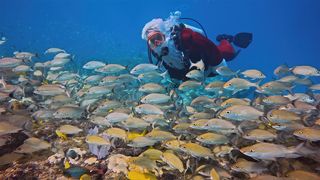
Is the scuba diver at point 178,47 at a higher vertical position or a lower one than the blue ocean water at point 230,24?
lower

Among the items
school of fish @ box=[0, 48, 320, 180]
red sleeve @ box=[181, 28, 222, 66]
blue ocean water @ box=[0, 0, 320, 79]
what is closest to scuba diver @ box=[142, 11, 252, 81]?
red sleeve @ box=[181, 28, 222, 66]

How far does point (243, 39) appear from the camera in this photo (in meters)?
9.83

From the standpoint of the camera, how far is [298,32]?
75.6m

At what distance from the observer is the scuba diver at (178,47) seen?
8.08 m

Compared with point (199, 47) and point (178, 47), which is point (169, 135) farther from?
point (199, 47)

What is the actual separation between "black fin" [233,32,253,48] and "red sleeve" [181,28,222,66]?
4.64ft

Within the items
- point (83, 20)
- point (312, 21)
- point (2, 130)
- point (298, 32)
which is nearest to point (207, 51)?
point (2, 130)

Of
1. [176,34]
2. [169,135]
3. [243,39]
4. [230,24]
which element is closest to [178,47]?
[176,34]

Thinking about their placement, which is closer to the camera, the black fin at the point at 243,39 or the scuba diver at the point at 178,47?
the scuba diver at the point at 178,47

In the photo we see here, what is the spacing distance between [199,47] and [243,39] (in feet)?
7.01

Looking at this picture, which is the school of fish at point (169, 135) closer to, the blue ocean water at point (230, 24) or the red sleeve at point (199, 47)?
the red sleeve at point (199, 47)

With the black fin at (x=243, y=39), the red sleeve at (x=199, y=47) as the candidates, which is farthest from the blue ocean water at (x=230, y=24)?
the red sleeve at (x=199, y=47)

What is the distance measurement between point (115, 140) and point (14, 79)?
17.3ft

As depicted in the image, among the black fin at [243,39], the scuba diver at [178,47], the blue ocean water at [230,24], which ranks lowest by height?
the scuba diver at [178,47]
